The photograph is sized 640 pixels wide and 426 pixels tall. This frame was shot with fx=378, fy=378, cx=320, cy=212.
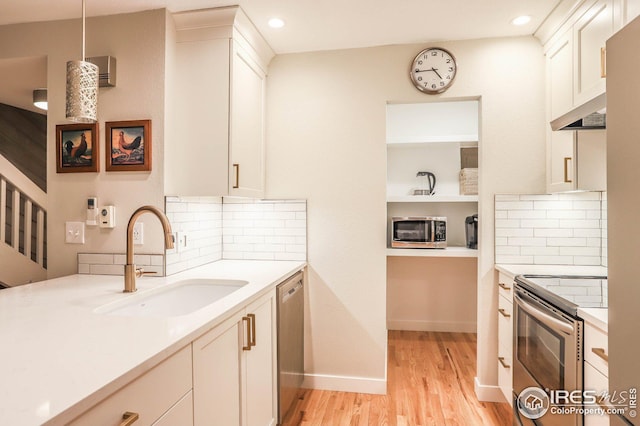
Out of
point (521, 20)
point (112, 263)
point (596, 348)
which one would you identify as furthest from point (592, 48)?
point (112, 263)

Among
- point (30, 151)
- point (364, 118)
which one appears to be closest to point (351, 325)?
point (364, 118)

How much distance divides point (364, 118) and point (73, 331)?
210 cm

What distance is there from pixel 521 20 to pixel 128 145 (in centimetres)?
242

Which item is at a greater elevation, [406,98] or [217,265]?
[406,98]

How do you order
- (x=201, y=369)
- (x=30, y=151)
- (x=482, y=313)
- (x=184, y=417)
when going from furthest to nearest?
1. (x=30, y=151)
2. (x=482, y=313)
3. (x=201, y=369)
4. (x=184, y=417)

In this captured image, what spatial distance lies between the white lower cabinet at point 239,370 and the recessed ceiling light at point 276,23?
62.9 inches

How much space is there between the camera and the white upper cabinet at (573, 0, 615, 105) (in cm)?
175

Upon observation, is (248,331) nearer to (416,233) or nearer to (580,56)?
(416,233)

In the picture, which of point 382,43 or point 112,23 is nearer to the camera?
point 112,23

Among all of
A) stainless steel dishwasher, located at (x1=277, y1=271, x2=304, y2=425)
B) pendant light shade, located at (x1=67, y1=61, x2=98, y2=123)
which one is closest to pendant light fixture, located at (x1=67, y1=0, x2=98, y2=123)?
pendant light shade, located at (x1=67, y1=61, x2=98, y2=123)

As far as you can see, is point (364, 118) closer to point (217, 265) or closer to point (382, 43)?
point (382, 43)

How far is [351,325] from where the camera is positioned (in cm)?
266

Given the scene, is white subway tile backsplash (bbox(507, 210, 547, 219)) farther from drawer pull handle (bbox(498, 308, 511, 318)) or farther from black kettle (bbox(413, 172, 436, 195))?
black kettle (bbox(413, 172, 436, 195))

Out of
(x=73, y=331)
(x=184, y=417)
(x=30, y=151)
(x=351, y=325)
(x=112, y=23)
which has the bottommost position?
(x=351, y=325)
